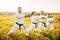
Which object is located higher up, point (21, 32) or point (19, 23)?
point (19, 23)

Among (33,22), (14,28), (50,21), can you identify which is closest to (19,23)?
(14,28)

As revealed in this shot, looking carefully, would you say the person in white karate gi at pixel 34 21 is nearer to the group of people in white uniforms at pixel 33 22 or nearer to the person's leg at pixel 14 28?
the group of people in white uniforms at pixel 33 22

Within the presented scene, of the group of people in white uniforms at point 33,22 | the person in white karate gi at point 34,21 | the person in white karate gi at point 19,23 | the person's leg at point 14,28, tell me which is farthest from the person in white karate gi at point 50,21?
the person's leg at point 14,28

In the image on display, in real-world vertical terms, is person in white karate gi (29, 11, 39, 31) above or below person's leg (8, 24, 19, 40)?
above

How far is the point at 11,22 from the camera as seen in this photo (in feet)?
8.91

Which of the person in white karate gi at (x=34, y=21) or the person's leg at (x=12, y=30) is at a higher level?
the person in white karate gi at (x=34, y=21)

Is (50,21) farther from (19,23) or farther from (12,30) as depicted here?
(12,30)

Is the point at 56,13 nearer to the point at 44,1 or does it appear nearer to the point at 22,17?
the point at 44,1

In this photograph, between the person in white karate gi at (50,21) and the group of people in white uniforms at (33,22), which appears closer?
the group of people in white uniforms at (33,22)

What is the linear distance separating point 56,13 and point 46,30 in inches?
14.3

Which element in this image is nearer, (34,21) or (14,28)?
(14,28)

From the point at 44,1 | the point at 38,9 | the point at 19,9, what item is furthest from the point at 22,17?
the point at 44,1

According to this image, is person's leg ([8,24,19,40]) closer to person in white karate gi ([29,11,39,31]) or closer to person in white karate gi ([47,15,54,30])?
person in white karate gi ([29,11,39,31])

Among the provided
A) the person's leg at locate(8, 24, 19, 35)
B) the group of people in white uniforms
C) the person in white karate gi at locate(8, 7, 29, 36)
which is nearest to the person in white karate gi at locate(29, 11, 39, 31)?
the group of people in white uniforms
